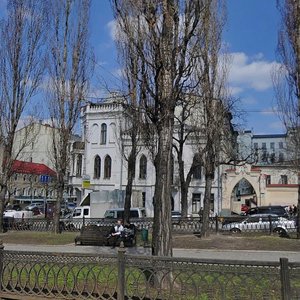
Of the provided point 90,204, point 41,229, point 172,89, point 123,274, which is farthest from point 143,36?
point 90,204

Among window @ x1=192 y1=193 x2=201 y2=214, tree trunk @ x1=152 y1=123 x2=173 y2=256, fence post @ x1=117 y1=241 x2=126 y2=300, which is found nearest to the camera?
fence post @ x1=117 y1=241 x2=126 y2=300

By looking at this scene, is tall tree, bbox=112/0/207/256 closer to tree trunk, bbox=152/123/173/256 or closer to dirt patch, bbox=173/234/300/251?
tree trunk, bbox=152/123/173/256

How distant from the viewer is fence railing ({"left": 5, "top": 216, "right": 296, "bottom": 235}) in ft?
84.8

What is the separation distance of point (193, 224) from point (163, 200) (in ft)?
58.0

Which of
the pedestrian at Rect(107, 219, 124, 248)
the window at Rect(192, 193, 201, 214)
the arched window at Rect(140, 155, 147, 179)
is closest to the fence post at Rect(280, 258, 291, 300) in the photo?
the pedestrian at Rect(107, 219, 124, 248)

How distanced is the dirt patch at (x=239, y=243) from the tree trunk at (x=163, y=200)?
410 inches

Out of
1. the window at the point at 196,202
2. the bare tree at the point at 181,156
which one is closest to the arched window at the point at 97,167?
the window at the point at 196,202

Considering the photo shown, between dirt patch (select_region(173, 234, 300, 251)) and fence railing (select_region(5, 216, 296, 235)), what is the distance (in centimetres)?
408

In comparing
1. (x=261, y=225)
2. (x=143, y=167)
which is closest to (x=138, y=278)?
(x=261, y=225)

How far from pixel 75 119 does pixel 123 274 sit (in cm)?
1973

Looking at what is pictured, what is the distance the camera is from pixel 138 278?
724 cm

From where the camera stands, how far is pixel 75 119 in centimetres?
2620

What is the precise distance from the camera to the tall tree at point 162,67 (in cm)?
906

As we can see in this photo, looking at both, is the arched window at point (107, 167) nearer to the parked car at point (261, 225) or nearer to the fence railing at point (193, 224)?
the fence railing at point (193, 224)
